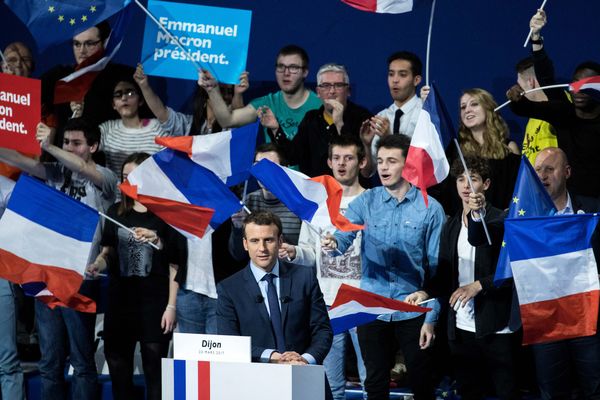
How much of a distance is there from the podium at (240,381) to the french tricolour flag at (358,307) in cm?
186

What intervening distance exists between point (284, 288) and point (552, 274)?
1.91m

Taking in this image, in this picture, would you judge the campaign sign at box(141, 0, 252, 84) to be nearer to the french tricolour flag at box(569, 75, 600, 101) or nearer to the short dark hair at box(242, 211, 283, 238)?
the short dark hair at box(242, 211, 283, 238)

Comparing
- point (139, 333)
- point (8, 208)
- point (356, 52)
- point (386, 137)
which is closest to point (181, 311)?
point (139, 333)

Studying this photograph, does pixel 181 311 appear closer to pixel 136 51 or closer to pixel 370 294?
pixel 370 294

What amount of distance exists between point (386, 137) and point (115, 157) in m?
2.43

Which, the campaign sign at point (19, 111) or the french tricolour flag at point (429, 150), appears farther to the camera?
the campaign sign at point (19, 111)

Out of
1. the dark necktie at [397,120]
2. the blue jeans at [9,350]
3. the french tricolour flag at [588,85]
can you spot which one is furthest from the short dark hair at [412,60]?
the blue jeans at [9,350]

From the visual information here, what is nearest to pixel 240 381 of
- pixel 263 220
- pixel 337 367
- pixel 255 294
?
pixel 255 294

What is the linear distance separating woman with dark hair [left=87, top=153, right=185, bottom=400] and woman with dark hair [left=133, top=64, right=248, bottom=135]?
914mm

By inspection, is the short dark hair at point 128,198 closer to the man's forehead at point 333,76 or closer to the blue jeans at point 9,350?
the blue jeans at point 9,350

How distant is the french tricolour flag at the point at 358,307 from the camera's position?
25.3 feet

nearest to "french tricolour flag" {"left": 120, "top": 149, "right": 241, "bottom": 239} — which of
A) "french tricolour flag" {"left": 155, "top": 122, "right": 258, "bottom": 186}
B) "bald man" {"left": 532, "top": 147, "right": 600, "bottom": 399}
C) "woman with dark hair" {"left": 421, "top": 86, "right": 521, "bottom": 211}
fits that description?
"french tricolour flag" {"left": 155, "top": 122, "right": 258, "bottom": 186}

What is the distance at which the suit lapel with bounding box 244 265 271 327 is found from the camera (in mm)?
6977

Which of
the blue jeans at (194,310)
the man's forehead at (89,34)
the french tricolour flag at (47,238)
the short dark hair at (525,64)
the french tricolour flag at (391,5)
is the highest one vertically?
the french tricolour flag at (391,5)
